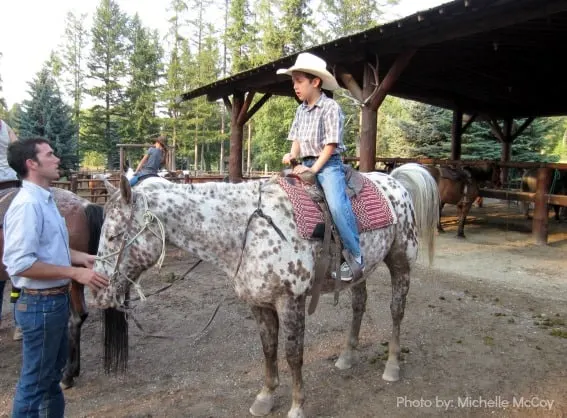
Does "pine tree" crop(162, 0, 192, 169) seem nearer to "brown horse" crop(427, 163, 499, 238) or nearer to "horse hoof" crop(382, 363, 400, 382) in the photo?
"brown horse" crop(427, 163, 499, 238)

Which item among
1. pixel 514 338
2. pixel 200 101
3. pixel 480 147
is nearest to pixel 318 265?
pixel 514 338

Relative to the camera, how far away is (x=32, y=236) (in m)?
1.94

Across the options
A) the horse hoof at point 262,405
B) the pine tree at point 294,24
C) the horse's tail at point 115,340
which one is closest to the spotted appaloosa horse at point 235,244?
the horse hoof at point 262,405

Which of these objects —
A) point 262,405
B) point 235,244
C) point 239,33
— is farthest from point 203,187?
point 239,33

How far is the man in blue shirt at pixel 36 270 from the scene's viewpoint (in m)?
1.94

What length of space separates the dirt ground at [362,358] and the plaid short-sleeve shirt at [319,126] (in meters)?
1.83

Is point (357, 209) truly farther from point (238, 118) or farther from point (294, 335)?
point (238, 118)

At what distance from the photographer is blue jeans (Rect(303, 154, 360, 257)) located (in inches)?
106

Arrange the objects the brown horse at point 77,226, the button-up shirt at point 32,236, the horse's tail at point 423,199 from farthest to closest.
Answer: the horse's tail at point 423,199 → the brown horse at point 77,226 → the button-up shirt at point 32,236

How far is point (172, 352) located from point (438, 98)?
39.5 ft

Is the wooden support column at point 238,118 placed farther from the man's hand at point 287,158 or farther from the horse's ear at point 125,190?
the horse's ear at point 125,190

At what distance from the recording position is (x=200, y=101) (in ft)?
97.7

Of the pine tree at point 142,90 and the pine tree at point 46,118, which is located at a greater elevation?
the pine tree at point 142,90

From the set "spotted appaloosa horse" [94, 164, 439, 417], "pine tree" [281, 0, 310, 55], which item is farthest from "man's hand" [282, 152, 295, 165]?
"pine tree" [281, 0, 310, 55]
